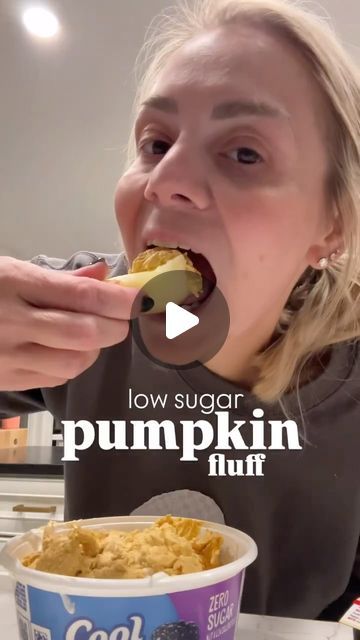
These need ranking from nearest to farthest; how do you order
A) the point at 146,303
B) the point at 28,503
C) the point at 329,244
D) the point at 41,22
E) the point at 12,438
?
the point at 146,303 → the point at 329,244 → the point at 41,22 → the point at 28,503 → the point at 12,438

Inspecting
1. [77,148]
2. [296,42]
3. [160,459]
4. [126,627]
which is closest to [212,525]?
[126,627]

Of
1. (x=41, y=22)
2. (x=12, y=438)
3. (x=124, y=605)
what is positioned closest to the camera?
(x=124, y=605)

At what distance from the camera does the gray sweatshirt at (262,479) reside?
744 mm

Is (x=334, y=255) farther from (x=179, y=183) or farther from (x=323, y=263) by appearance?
(x=179, y=183)

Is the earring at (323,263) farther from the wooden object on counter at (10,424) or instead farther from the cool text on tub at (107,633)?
the wooden object on counter at (10,424)

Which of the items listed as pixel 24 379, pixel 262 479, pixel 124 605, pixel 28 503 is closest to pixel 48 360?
pixel 24 379

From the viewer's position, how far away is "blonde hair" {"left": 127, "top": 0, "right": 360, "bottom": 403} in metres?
0.67

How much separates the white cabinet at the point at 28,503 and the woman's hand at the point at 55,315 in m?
1.21

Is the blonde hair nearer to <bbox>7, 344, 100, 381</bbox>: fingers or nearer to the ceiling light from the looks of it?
<bbox>7, 344, 100, 381</bbox>: fingers

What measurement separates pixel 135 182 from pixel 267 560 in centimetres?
51

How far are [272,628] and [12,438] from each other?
1511mm

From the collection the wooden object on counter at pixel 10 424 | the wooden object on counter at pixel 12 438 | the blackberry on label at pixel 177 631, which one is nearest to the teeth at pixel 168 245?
the blackberry on label at pixel 177 631

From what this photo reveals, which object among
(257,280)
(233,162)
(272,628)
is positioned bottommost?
(272,628)

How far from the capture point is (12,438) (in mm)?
1891
